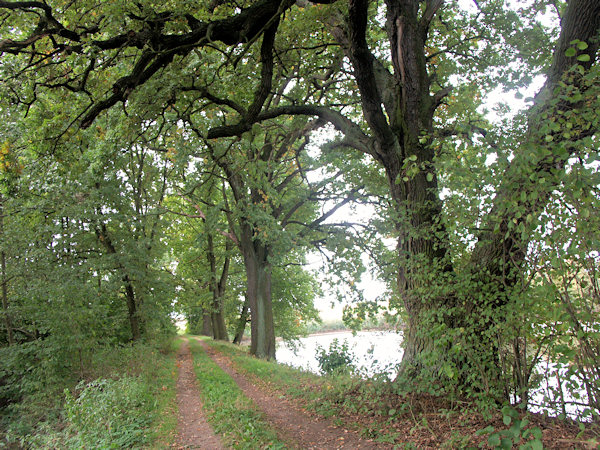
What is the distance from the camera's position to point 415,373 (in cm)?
573

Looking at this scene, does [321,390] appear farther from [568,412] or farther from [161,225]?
[161,225]

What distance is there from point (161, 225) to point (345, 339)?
948 cm

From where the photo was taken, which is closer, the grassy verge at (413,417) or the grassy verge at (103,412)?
the grassy verge at (413,417)

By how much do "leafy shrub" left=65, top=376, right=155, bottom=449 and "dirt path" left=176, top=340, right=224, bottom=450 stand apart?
21.7 inches

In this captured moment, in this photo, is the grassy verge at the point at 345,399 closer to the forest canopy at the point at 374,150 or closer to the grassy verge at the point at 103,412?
the forest canopy at the point at 374,150

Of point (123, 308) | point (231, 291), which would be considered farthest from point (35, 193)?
point (231, 291)

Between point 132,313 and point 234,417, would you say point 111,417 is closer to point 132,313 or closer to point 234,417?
point 234,417

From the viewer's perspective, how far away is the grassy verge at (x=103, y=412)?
578cm

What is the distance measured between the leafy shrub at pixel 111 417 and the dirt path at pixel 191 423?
0.55 metres

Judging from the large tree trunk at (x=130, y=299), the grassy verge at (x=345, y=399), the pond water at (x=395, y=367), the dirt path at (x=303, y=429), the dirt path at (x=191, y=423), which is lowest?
the dirt path at (x=191, y=423)

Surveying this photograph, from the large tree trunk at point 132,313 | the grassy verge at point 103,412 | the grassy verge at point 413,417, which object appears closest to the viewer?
the grassy verge at point 413,417

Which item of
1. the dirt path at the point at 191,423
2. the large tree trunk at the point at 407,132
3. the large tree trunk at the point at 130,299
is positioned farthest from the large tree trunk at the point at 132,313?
the large tree trunk at the point at 407,132

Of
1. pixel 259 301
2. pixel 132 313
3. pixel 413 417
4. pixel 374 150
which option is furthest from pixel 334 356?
pixel 132 313

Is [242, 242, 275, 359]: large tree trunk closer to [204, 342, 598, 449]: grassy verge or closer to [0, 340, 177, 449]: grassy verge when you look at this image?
[0, 340, 177, 449]: grassy verge
